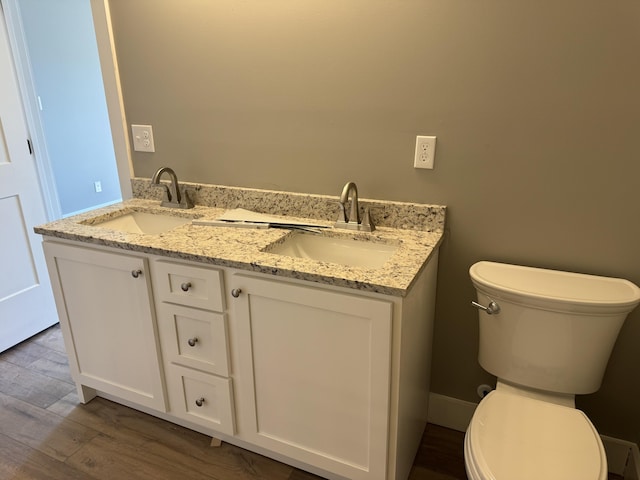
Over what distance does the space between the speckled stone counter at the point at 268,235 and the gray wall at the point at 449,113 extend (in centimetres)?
6

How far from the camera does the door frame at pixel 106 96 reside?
198 centimetres

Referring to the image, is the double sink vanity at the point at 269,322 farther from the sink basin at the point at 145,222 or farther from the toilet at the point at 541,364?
the toilet at the point at 541,364

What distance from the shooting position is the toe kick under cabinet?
1354 mm

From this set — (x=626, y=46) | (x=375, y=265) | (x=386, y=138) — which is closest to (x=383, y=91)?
(x=386, y=138)

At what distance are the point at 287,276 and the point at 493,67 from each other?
92 centimetres

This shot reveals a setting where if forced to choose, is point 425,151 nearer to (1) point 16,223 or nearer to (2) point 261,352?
(2) point 261,352

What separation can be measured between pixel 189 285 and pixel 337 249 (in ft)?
1.75

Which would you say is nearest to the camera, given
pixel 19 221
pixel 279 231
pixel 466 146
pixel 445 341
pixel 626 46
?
pixel 626 46

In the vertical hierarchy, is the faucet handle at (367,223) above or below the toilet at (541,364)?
above

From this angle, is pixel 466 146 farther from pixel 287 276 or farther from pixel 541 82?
pixel 287 276

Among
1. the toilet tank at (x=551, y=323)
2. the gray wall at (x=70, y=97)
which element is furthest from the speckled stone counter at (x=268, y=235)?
the gray wall at (x=70, y=97)

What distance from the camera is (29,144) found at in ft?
8.22

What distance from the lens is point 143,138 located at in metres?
2.08

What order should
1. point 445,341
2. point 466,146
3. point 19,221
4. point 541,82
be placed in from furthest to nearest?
1. point 19,221
2. point 445,341
3. point 466,146
4. point 541,82
